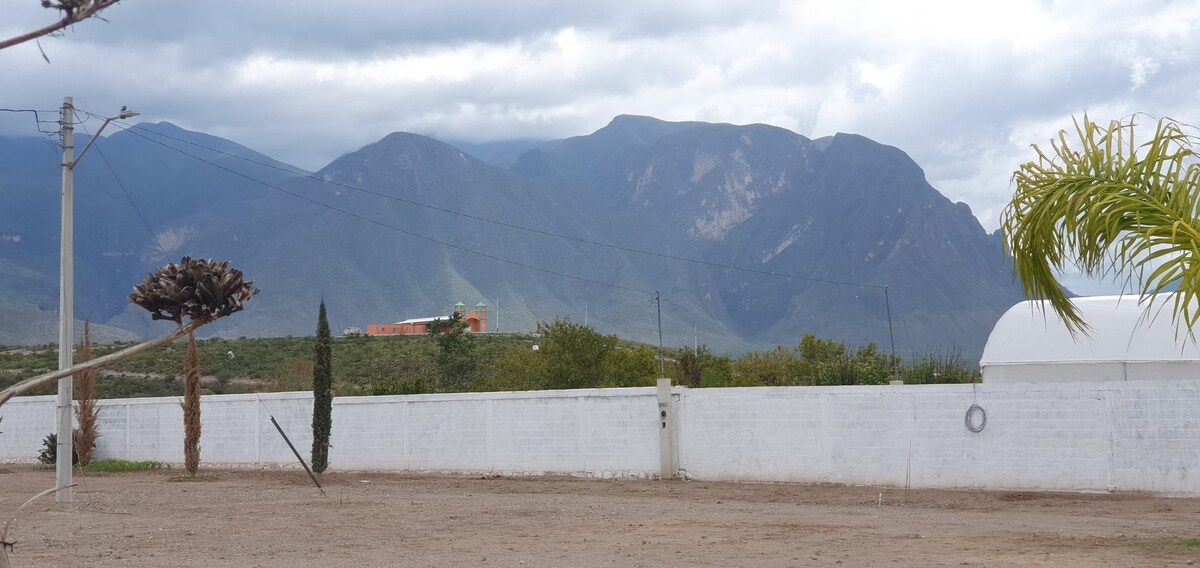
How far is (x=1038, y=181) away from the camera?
1098cm

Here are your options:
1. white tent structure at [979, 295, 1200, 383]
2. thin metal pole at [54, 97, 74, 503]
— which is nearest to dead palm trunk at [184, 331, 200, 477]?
thin metal pole at [54, 97, 74, 503]

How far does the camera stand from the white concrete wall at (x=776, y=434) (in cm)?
2002

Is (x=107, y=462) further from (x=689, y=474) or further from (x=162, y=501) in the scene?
(x=689, y=474)

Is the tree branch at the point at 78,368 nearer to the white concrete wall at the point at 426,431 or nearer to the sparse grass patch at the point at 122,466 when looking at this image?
the white concrete wall at the point at 426,431

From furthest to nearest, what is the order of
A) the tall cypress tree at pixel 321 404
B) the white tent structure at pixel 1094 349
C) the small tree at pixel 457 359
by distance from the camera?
the small tree at pixel 457 359 < the tall cypress tree at pixel 321 404 < the white tent structure at pixel 1094 349

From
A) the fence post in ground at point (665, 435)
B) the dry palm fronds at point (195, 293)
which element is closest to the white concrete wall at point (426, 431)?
the fence post in ground at point (665, 435)

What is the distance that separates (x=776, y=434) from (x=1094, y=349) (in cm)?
893

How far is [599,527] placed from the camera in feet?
54.6

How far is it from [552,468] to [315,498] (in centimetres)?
630

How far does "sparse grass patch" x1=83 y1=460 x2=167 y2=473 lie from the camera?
32250 millimetres

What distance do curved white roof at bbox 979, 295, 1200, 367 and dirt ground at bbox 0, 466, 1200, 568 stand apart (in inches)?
297

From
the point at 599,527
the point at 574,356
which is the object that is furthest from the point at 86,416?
the point at 599,527

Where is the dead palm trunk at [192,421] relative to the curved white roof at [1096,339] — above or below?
below

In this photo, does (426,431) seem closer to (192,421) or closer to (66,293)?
(192,421)
